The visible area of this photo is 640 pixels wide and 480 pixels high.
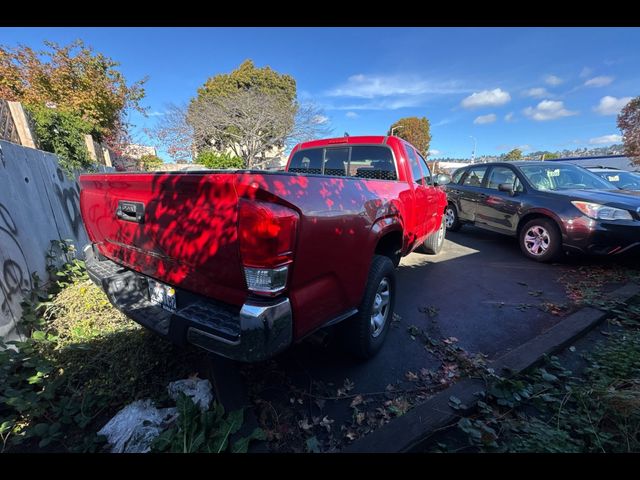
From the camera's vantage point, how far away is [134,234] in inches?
79.7

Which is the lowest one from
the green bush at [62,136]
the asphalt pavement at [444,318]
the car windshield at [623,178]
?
the asphalt pavement at [444,318]

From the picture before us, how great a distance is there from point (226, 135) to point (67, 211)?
19672mm

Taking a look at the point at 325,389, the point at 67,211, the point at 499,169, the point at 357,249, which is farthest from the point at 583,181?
the point at 67,211

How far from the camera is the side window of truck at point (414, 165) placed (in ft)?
12.9

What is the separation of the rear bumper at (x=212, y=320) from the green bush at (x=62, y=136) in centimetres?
380

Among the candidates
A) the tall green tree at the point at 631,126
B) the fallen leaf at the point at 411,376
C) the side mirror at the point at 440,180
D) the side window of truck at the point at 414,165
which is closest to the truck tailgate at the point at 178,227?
the fallen leaf at the point at 411,376

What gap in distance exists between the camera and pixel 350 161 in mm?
3895

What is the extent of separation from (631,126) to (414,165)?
80.6ft

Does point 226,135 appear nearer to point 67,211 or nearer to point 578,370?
point 67,211

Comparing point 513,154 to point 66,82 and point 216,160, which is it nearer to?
point 216,160

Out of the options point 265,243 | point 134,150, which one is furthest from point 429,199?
point 134,150

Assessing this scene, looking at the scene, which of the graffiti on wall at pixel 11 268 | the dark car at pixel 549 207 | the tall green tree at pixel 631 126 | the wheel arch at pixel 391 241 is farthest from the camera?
the tall green tree at pixel 631 126

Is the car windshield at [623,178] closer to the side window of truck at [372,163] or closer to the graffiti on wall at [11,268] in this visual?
the side window of truck at [372,163]

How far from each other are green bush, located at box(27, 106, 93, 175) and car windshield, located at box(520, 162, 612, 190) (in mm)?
8469
